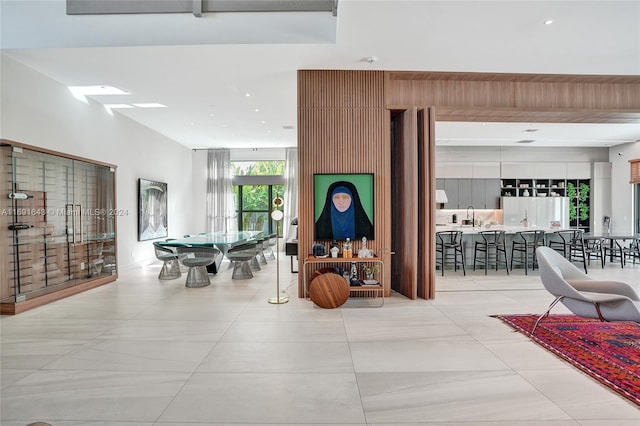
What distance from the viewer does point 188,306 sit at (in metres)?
5.23

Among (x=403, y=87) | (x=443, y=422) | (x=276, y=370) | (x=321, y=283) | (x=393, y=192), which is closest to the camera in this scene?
(x=443, y=422)

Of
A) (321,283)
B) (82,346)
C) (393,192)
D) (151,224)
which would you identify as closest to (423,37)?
(393,192)

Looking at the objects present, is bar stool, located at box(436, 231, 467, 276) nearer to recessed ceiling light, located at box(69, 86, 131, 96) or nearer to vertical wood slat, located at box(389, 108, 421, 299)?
vertical wood slat, located at box(389, 108, 421, 299)

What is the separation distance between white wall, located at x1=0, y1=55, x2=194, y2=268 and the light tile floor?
2.73 meters

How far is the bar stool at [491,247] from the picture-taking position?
7.85 meters

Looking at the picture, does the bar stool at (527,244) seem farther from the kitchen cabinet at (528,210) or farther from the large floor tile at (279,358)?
the large floor tile at (279,358)

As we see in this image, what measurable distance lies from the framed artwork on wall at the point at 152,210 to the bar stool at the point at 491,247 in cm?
783

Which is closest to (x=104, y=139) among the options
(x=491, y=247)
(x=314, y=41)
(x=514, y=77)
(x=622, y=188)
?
(x=314, y=41)

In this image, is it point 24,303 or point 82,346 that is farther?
point 24,303

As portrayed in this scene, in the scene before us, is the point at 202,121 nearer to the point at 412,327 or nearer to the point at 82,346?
the point at 82,346

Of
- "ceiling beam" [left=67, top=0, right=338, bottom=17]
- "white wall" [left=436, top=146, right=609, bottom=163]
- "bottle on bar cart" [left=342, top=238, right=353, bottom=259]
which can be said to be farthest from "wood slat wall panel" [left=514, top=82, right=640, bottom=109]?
"white wall" [left=436, top=146, right=609, bottom=163]

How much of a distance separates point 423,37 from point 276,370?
423cm

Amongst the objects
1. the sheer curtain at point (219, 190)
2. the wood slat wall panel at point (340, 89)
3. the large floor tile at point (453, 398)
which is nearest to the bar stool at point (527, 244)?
the wood slat wall panel at point (340, 89)

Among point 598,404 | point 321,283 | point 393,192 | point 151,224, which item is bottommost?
point 598,404
